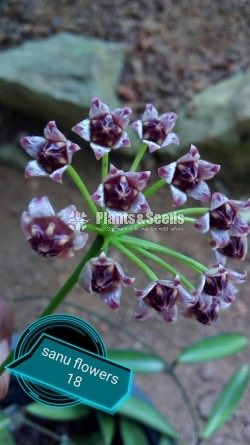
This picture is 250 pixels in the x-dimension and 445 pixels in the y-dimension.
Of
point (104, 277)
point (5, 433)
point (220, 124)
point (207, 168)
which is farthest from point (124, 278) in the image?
point (220, 124)

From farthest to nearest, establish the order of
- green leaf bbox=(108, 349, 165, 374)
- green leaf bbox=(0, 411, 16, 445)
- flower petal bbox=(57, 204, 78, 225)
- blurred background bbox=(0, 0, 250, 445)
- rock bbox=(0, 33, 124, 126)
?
rock bbox=(0, 33, 124, 126) < blurred background bbox=(0, 0, 250, 445) < green leaf bbox=(108, 349, 165, 374) < green leaf bbox=(0, 411, 16, 445) < flower petal bbox=(57, 204, 78, 225)

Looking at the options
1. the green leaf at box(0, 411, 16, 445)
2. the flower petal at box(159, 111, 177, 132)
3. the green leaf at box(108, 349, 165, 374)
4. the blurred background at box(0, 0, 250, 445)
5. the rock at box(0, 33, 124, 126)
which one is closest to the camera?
the flower petal at box(159, 111, 177, 132)

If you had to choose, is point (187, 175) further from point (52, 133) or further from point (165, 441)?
point (165, 441)

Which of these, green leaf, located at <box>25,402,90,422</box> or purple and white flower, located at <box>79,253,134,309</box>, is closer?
purple and white flower, located at <box>79,253,134,309</box>

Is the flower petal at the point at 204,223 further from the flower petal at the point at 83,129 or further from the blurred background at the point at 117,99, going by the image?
the blurred background at the point at 117,99

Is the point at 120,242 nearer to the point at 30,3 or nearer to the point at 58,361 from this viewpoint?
the point at 58,361

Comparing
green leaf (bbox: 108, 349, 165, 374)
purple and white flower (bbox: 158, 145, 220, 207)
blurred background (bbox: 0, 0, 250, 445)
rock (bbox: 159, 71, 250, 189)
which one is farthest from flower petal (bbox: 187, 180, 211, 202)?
rock (bbox: 159, 71, 250, 189)

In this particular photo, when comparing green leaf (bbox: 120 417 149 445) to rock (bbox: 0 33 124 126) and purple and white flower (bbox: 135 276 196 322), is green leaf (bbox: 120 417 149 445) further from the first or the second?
rock (bbox: 0 33 124 126)

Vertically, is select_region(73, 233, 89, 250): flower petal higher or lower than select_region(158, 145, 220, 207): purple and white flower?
lower
